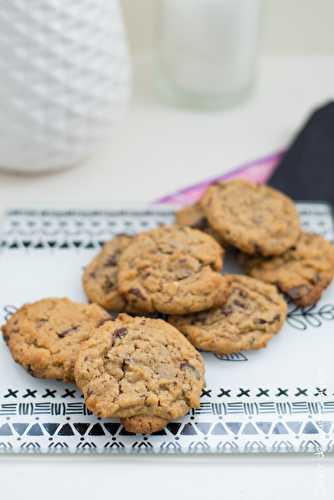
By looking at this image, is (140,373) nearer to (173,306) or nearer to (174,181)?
(173,306)

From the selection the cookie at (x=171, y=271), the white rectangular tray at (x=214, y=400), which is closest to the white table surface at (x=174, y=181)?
the white rectangular tray at (x=214, y=400)

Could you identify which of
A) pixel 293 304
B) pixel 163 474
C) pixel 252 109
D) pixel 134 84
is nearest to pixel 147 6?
pixel 134 84

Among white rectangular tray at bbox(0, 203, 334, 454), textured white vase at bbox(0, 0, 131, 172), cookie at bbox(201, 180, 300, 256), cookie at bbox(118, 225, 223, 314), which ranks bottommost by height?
white rectangular tray at bbox(0, 203, 334, 454)

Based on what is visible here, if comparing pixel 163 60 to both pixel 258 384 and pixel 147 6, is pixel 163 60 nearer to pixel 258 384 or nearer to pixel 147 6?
pixel 147 6

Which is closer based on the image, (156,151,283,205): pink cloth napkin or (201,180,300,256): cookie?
(201,180,300,256): cookie

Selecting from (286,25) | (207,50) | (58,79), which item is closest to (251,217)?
(58,79)

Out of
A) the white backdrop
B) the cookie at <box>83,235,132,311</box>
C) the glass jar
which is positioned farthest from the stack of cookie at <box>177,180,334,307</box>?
the white backdrop

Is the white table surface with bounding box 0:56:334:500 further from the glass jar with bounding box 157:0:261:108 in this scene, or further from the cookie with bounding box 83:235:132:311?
the cookie with bounding box 83:235:132:311
